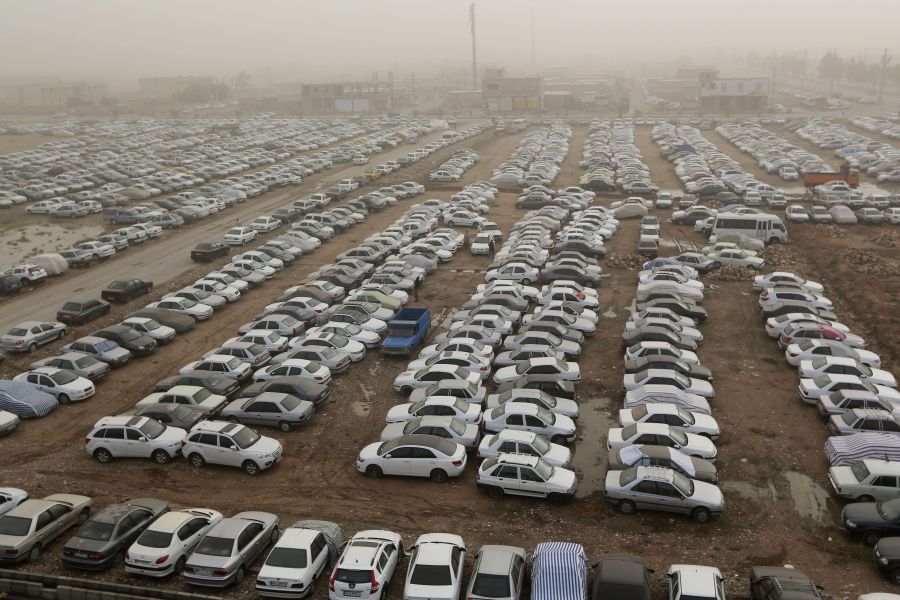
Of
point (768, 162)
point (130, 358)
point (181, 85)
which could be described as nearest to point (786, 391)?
point (130, 358)

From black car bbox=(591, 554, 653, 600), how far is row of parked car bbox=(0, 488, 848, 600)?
17 mm

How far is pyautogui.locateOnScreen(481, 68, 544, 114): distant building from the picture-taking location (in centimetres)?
12381

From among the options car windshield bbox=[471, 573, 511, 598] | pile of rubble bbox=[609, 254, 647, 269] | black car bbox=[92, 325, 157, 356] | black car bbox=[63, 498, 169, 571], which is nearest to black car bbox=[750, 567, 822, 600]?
car windshield bbox=[471, 573, 511, 598]

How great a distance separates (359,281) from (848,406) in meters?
21.1

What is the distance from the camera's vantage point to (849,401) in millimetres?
19125

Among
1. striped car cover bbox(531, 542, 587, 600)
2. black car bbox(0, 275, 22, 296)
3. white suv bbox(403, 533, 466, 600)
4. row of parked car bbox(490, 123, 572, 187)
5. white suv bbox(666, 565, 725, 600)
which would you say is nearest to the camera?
white suv bbox(666, 565, 725, 600)

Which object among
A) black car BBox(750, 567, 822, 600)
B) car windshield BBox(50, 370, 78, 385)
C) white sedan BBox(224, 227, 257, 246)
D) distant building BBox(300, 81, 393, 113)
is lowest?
black car BBox(750, 567, 822, 600)

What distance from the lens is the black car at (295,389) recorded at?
832 inches

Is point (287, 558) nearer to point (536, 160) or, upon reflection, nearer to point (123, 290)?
point (123, 290)

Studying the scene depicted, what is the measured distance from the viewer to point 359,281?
33.3 m

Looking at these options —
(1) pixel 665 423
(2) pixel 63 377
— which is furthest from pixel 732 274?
(2) pixel 63 377

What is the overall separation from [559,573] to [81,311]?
80.1 feet

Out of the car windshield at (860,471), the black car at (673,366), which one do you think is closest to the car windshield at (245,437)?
the black car at (673,366)

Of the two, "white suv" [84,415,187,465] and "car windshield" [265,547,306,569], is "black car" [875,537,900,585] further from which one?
"white suv" [84,415,187,465]
